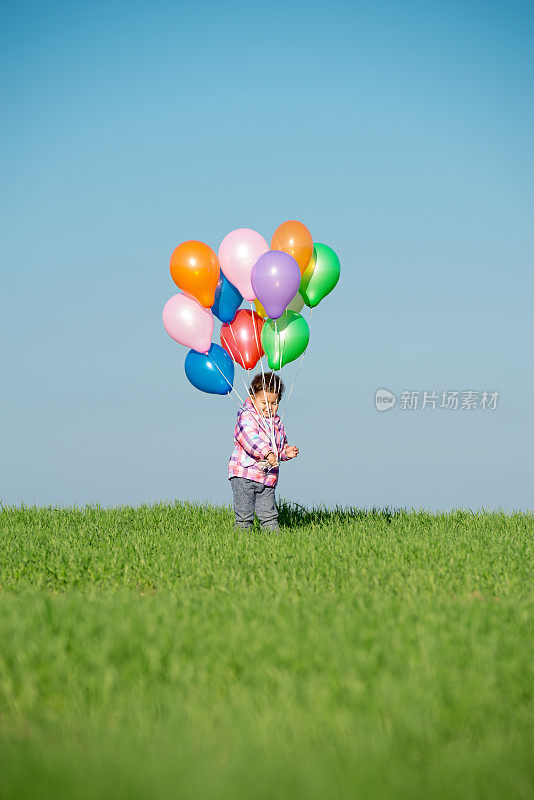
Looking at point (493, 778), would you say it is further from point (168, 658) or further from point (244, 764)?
point (168, 658)

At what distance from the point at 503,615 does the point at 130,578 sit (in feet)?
10.9

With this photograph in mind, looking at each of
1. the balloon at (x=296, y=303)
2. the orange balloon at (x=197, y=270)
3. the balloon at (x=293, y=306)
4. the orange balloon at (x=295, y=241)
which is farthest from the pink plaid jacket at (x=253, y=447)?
the orange balloon at (x=295, y=241)

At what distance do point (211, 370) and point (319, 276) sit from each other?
5.15 feet

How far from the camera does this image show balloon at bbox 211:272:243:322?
25.3 feet

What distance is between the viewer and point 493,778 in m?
2.75

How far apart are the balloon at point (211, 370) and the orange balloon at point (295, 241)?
4.28 feet

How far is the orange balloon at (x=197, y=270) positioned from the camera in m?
7.38

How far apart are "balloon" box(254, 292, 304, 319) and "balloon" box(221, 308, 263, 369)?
0.07 m

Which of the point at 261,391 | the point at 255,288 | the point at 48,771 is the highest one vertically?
the point at 255,288

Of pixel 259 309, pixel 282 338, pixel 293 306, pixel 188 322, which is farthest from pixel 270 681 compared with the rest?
pixel 293 306

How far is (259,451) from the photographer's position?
25.5ft

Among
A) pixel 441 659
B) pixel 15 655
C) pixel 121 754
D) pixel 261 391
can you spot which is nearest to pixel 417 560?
pixel 261 391

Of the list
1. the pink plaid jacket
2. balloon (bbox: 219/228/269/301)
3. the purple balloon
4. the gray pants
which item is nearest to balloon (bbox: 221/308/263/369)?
balloon (bbox: 219/228/269/301)

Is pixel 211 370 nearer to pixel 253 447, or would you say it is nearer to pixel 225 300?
pixel 225 300
